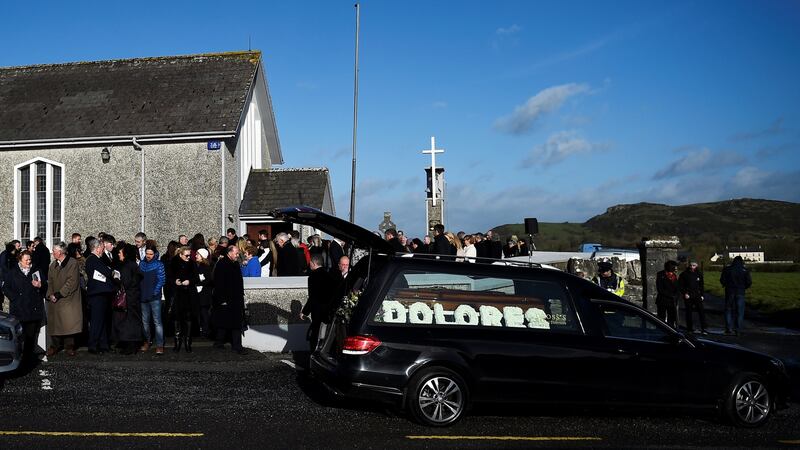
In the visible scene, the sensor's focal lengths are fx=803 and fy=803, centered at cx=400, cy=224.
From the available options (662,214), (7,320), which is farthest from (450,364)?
(662,214)

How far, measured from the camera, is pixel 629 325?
8.73m

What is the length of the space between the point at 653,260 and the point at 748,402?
11391mm

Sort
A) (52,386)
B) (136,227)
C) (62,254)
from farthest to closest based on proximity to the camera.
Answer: (136,227), (62,254), (52,386)

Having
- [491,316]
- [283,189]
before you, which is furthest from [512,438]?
[283,189]

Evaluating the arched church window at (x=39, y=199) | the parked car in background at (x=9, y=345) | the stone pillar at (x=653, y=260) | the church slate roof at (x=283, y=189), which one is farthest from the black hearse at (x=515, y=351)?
the arched church window at (x=39, y=199)

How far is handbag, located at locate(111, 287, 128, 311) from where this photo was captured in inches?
524

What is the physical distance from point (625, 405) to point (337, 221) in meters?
3.93

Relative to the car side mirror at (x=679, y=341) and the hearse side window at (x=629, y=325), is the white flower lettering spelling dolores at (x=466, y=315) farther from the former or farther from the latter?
the car side mirror at (x=679, y=341)

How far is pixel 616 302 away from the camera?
8773 mm

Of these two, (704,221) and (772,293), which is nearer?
(772,293)

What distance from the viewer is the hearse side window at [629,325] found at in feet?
28.5

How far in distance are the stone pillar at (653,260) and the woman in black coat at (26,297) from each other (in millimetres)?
13651

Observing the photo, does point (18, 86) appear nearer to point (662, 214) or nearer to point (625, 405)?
point (625, 405)

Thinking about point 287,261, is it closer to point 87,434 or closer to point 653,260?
point 87,434
